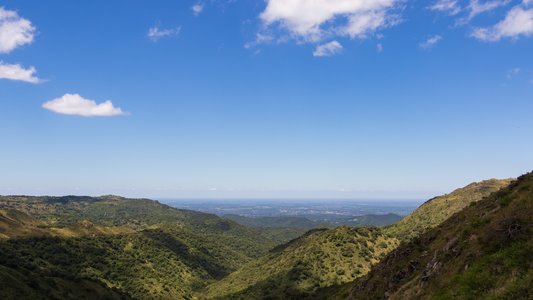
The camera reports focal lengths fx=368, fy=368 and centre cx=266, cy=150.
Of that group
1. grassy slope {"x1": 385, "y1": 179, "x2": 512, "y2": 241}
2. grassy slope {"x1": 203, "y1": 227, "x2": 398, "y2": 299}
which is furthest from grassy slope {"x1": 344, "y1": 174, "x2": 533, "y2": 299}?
grassy slope {"x1": 385, "y1": 179, "x2": 512, "y2": 241}

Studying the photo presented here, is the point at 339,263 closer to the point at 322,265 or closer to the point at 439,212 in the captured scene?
the point at 322,265

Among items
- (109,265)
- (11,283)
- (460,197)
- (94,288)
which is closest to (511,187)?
(11,283)

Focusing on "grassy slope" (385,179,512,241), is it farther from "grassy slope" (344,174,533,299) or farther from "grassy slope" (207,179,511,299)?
"grassy slope" (344,174,533,299)

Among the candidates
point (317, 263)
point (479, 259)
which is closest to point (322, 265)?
point (317, 263)

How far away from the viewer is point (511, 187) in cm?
3222

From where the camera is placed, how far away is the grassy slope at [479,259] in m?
18.9

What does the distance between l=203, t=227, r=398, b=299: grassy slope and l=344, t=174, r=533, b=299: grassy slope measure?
70.3m

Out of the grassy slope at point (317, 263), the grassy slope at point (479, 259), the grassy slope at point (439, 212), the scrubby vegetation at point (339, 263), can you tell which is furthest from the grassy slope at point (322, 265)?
the grassy slope at point (479, 259)

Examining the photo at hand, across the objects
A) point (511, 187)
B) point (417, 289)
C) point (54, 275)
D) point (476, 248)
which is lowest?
point (54, 275)

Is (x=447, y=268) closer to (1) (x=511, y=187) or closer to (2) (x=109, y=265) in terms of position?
(1) (x=511, y=187)

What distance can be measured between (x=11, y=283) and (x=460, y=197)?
193m

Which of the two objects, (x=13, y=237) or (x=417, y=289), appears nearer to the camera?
(x=417, y=289)

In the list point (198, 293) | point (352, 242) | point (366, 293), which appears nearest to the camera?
point (366, 293)

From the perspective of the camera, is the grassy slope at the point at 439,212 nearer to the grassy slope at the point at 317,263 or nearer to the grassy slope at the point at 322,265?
the grassy slope at the point at 317,263
